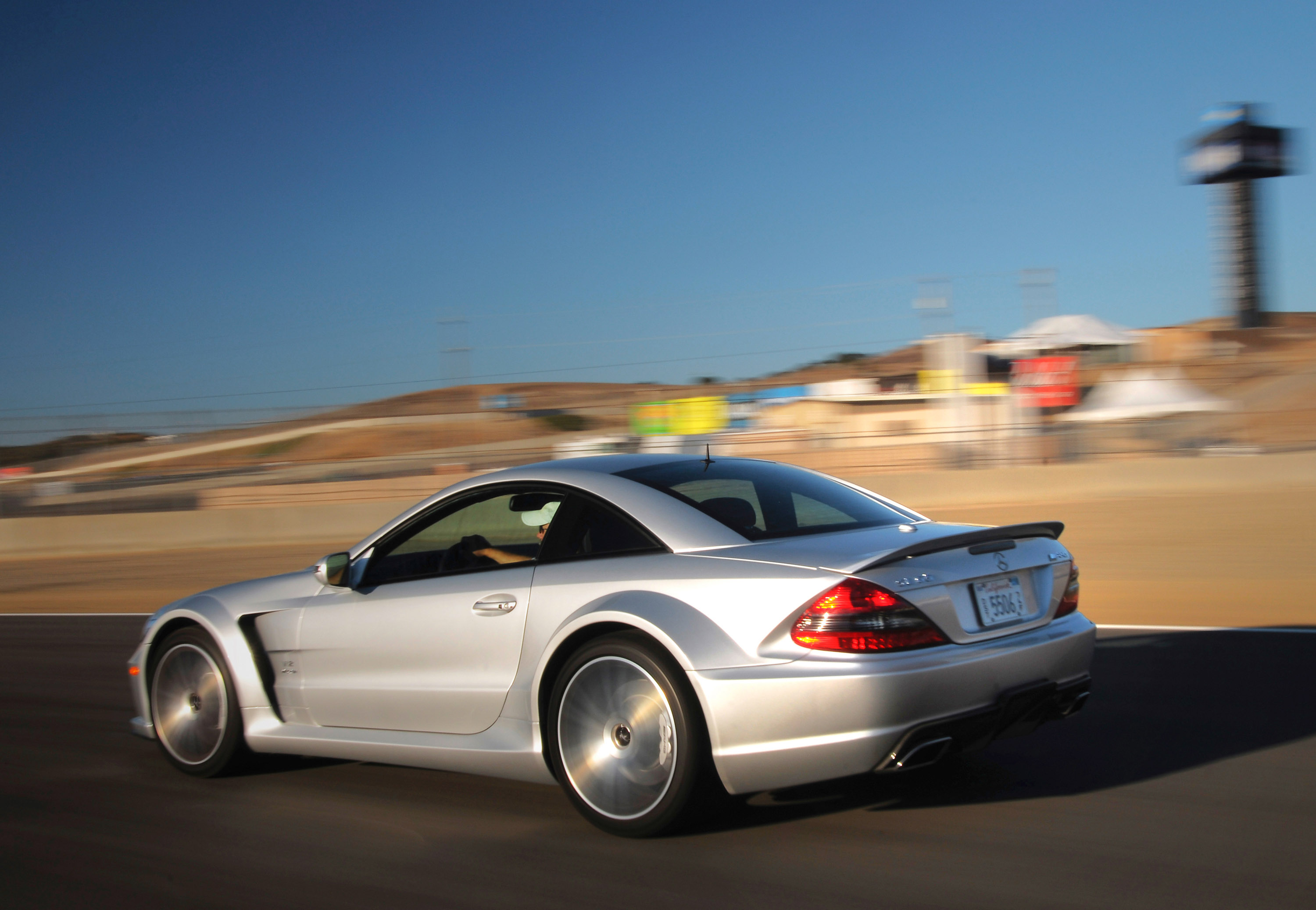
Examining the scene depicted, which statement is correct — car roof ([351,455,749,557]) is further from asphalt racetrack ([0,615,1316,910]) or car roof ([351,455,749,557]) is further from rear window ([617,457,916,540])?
asphalt racetrack ([0,615,1316,910])

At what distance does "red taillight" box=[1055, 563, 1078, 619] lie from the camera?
4.48 meters

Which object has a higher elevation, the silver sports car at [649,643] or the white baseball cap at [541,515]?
the white baseball cap at [541,515]

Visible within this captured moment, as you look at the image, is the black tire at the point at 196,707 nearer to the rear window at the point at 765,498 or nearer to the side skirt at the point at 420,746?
the side skirt at the point at 420,746

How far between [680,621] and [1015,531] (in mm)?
1382

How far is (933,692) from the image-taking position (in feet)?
12.4

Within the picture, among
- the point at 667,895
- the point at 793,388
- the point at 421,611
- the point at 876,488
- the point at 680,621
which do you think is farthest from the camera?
the point at 793,388

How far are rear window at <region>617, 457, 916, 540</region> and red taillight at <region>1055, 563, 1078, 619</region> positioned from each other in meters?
0.66

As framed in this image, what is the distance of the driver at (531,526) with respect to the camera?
471 centimetres

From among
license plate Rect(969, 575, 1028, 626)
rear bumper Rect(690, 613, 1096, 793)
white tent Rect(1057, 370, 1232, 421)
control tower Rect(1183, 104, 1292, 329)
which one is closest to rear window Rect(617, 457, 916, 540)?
license plate Rect(969, 575, 1028, 626)

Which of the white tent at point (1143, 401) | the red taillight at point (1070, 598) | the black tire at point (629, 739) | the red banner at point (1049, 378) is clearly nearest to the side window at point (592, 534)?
the black tire at point (629, 739)

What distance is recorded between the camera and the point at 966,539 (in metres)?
4.18

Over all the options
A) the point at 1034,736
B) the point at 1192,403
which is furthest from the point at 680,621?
the point at 1192,403

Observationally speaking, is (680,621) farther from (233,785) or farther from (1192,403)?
(1192,403)

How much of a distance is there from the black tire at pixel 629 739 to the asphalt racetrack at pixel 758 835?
0.14 metres
